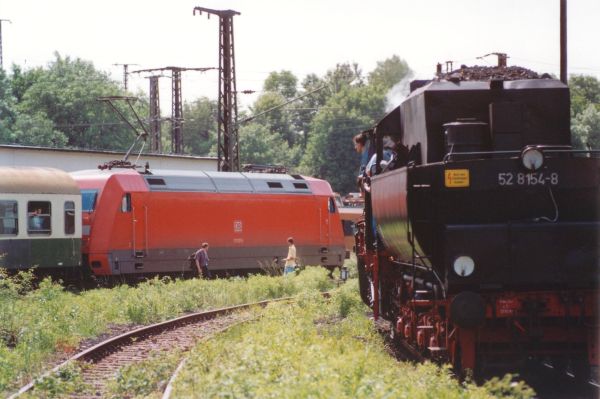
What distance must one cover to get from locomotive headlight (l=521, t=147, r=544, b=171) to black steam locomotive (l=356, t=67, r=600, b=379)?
0.04 feet

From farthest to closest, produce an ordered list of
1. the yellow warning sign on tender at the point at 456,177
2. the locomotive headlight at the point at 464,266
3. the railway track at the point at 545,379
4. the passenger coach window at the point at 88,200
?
the passenger coach window at the point at 88,200, the railway track at the point at 545,379, the yellow warning sign on tender at the point at 456,177, the locomotive headlight at the point at 464,266

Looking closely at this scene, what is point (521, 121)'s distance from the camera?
11883 mm

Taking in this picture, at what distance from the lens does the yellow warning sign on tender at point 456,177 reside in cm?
1080

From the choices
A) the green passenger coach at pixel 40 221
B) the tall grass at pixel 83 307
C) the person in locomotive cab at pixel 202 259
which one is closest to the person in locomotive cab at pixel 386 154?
the tall grass at pixel 83 307

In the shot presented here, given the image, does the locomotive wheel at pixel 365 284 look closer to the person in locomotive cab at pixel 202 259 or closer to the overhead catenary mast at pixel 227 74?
the person in locomotive cab at pixel 202 259

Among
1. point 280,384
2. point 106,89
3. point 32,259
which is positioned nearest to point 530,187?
point 280,384

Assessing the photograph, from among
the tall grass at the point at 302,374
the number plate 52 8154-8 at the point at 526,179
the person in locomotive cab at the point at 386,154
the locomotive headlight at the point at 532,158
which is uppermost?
the person in locomotive cab at the point at 386,154

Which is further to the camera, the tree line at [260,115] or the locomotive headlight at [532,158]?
the tree line at [260,115]

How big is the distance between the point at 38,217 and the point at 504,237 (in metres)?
18.3

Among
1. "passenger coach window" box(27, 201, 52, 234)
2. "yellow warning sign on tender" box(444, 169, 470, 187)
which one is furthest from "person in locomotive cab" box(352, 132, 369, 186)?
"passenger coach window" box(27, 201, 52, 234)

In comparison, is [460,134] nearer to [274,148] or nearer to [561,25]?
[561,25]

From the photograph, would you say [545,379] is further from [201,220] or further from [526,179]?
[201,220]

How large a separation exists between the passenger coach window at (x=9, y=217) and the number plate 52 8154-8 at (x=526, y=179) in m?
17.7

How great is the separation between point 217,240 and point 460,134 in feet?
63.8
